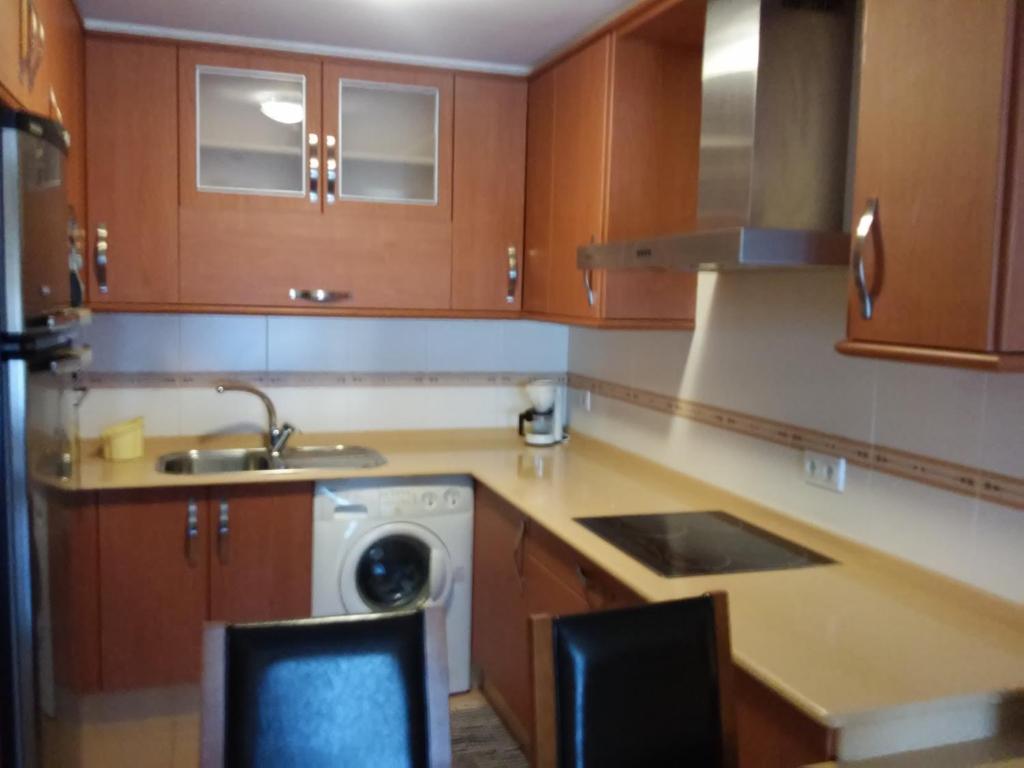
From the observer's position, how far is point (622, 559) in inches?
81.1

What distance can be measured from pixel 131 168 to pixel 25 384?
1603mm

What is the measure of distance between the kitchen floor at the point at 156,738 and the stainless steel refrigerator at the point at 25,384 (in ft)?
4.10

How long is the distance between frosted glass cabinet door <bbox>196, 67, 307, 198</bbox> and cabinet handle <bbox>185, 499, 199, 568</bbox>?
104cm

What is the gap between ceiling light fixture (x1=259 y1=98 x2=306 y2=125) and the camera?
3053 mm

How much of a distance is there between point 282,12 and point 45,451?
1.58m

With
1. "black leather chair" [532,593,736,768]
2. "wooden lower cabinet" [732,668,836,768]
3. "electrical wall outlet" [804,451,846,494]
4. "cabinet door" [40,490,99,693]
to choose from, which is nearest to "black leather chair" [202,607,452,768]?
"black leather chair" [532,593,736,768]

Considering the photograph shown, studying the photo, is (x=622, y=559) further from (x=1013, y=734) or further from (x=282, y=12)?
(x=282, y=12)

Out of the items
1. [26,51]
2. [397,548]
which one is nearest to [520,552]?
[397,548]

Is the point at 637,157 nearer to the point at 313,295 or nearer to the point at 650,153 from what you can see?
the point at 650,153

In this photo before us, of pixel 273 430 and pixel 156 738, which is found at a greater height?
pixel 273 430

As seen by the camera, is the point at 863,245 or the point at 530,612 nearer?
the point at 863,245

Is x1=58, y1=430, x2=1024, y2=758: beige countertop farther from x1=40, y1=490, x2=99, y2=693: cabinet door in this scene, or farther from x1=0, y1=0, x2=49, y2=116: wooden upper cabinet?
x1=0, y1=0, x2=49, y2=116: wooden upper cabinet

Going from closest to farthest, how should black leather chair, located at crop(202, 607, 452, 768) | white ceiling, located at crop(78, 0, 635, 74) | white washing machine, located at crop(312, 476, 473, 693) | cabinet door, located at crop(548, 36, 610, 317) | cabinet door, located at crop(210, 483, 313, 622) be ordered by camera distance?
black leather chair, located at crop(202, 607, 452, 768) < white ceiling, located at crop(78, 0, 635, 74) < cabinet door, located at crop(548, 36, 610, 317) < cabinet door, located at crop(210, 483, 313, 622) < white washing machine, located at crop(312, 476, 473, 693)

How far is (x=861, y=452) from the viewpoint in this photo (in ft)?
6.91
